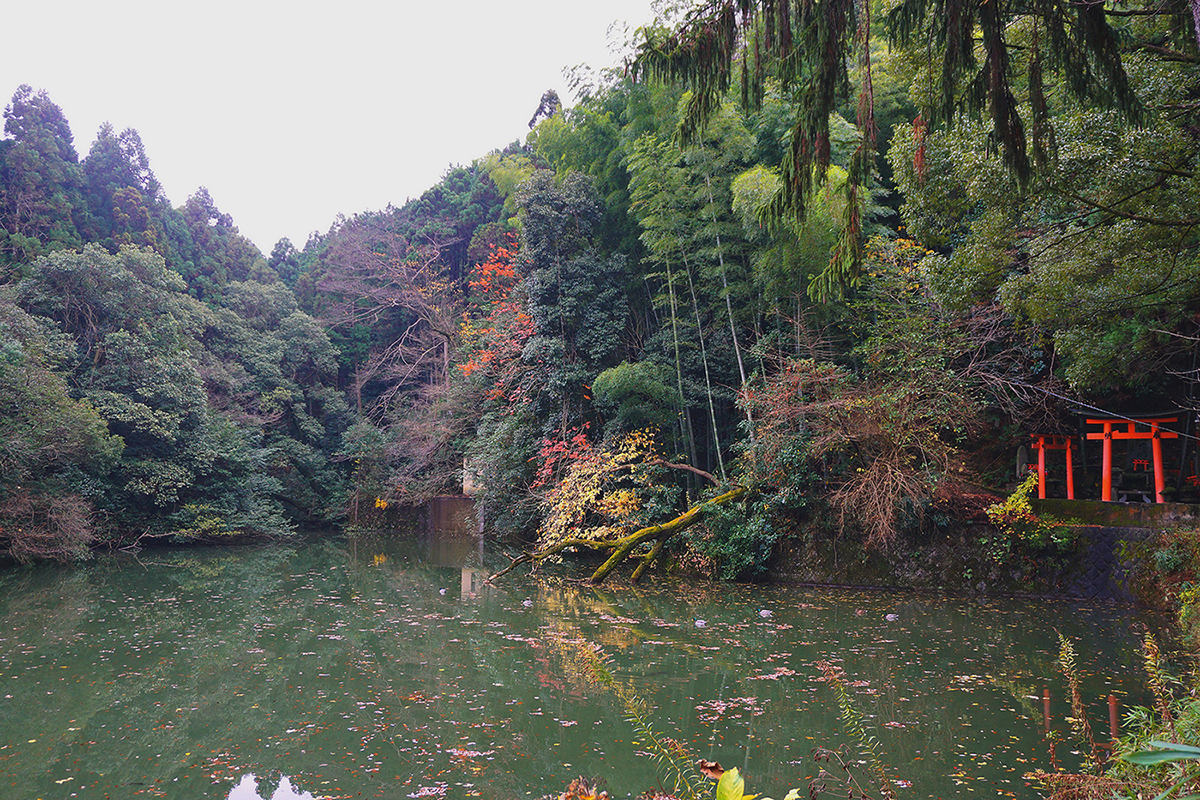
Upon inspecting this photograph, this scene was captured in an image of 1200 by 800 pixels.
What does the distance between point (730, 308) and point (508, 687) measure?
703 centimetres

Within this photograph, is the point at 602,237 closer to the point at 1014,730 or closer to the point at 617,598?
the point at 617,598

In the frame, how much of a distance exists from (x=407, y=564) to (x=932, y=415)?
9623 mm

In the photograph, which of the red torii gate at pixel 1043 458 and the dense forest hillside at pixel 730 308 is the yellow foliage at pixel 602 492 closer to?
the dense forest hillside at pixel 730 308

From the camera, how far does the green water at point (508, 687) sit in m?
3.69

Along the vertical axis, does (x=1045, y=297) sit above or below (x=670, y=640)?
above

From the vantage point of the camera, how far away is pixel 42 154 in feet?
56.6

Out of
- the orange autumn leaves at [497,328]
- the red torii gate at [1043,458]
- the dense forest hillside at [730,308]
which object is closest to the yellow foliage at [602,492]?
the dense forest hillside at [730,308]

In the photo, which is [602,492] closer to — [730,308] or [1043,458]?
[730,308]

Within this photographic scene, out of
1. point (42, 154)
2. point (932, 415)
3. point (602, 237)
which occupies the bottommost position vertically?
point (932, 415)

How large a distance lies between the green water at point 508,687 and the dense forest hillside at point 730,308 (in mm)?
2383

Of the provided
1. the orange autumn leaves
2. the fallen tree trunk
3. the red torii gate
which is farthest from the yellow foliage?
the red torii gate

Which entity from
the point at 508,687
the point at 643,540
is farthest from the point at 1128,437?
the point at 508,687

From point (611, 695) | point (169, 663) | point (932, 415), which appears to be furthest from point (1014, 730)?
point (169, 663)

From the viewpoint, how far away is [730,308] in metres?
10.6
